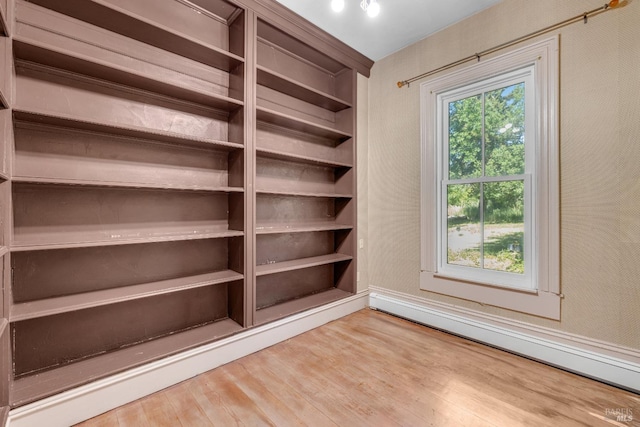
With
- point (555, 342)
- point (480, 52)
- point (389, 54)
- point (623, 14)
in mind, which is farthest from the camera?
point (389, 54)

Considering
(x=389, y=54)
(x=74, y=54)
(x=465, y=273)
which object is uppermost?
(x=389, y=54)

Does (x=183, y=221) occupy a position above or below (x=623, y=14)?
below

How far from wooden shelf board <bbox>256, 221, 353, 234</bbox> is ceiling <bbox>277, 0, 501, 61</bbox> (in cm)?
186

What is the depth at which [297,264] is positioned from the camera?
8.19ft

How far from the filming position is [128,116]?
1801 mm

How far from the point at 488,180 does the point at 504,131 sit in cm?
42

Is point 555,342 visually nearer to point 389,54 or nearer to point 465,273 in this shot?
point 465,273

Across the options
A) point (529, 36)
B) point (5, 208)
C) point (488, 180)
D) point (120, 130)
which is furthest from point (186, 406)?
point (529, 36)

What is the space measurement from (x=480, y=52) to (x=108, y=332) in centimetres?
352

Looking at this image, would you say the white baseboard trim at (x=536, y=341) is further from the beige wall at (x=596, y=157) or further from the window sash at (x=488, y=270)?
the window sash at (x=488, y=270)

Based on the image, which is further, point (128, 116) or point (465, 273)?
point (465, 273)

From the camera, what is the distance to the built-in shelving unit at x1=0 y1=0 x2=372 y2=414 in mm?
1479

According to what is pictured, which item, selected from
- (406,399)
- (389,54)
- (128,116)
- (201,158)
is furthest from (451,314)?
(128,116)

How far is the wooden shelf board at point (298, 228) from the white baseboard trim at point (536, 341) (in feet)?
3.37
